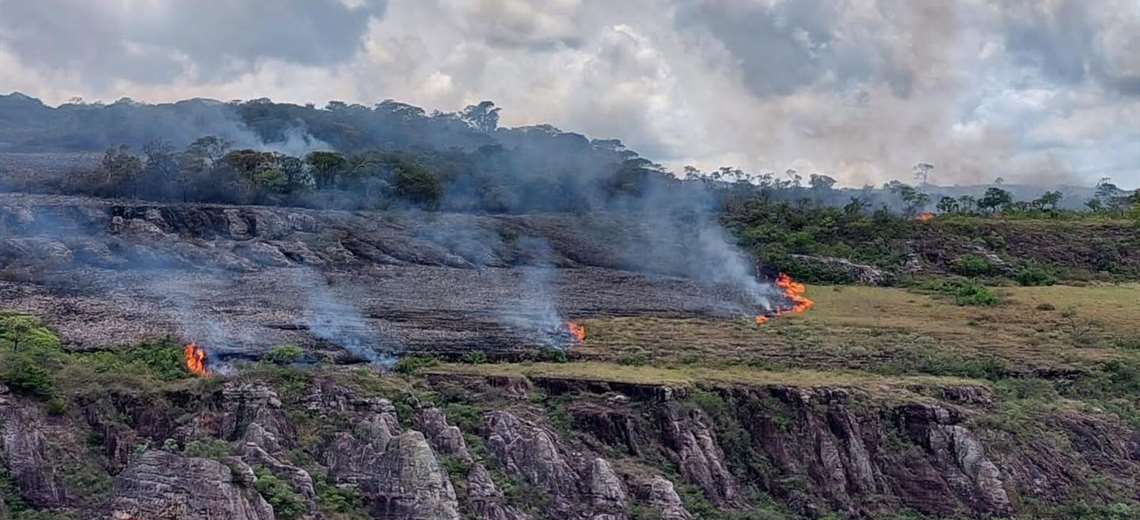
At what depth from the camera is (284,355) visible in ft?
146

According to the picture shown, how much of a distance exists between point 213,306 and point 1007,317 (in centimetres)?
3886

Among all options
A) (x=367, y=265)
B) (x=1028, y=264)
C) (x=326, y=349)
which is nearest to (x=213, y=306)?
(x=326, y=349)

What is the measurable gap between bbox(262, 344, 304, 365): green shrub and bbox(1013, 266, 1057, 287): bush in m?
47.7

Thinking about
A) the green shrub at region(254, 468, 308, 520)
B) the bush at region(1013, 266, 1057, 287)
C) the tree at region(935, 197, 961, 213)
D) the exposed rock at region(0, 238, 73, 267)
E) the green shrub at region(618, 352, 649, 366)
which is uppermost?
the tree at region(935, 197, 961, 213)

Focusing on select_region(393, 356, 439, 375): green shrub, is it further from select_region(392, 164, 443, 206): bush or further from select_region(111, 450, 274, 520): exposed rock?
select_region(392, 164, 443, 206): bush

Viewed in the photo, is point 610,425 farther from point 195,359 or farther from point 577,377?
point 195,359

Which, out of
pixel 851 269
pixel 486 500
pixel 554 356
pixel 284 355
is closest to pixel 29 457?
pixel 486 500

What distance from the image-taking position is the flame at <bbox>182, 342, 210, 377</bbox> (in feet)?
139

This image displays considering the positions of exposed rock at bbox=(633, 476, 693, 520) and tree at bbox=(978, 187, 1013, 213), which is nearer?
exposed rock at bbox=(633, 476, 693, 520)

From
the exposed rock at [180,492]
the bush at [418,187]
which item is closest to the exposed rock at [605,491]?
the exposed rock at [180,492]

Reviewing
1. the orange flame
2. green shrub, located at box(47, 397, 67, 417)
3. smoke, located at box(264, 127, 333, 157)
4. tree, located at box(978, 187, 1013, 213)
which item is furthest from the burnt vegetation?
smoke, located at box(264, 127, 333, 157)

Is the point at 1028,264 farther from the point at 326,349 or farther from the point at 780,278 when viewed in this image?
the point at 326,349

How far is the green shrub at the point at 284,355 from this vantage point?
44156mm

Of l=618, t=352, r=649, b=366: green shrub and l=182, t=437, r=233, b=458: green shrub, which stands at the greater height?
l=182, t=437, r=233, b=458: green shrub
